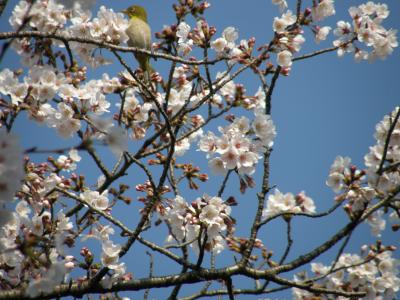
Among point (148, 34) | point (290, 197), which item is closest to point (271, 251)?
point (290, 197)

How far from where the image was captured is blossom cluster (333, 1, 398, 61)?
192 inches

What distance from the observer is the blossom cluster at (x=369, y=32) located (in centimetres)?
488

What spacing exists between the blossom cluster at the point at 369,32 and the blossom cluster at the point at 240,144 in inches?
68.4

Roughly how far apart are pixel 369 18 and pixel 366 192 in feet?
6.89

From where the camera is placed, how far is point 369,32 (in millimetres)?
4879

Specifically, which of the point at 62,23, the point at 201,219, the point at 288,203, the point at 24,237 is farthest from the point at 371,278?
the point at 62,23

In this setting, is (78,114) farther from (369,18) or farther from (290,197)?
(369,18)

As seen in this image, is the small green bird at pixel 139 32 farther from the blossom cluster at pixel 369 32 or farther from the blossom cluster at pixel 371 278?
the blossom cluster at pixel 371 278

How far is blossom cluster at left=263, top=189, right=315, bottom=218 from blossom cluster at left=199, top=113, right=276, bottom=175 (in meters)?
0.62

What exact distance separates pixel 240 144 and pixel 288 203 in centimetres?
89

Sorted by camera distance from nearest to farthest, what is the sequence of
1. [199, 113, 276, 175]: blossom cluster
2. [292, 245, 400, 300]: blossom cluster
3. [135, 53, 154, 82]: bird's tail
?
[199, 113, 276, 175]: blossom cluster
[292, 245, 400, 300]: blossom cluster
[135, 53, 154, 82]: bird's tail

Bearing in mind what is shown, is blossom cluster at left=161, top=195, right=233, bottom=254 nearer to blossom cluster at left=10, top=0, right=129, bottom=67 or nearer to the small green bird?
blossom cluster at left=10, top=0, right=129, bottom=67

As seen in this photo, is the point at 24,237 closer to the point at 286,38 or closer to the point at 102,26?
the point at 102,26

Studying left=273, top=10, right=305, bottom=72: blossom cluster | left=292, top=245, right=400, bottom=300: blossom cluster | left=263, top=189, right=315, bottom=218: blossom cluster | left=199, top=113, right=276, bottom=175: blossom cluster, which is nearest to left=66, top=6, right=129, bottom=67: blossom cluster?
left=199, top=113, right=276, bottom=175: blossom cluster
